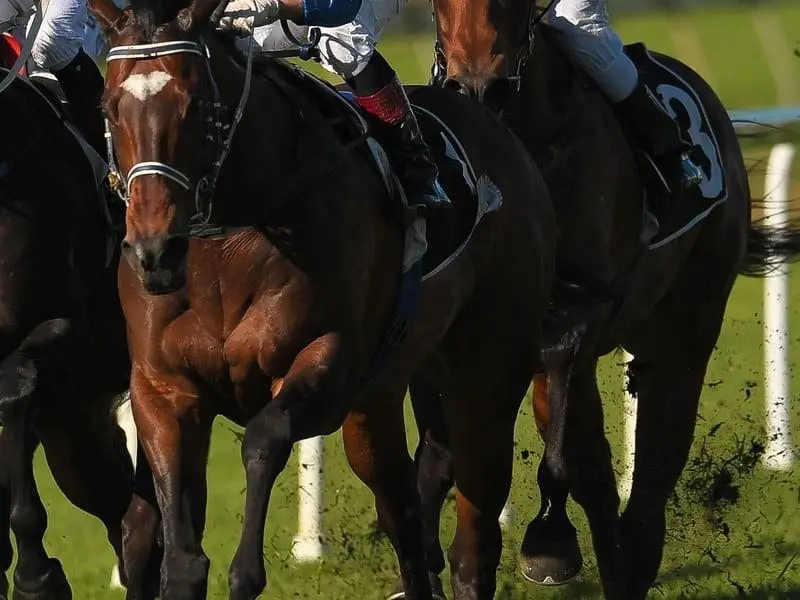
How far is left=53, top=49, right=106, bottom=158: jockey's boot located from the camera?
571 centimetres

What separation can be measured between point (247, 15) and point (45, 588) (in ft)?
5.90

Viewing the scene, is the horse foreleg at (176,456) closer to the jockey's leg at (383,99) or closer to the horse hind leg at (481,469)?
the jockey's leg at (383,99)

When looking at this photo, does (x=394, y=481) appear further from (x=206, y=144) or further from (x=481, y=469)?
(x=206, y=144)

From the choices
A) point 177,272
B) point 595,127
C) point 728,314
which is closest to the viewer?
point 177,272

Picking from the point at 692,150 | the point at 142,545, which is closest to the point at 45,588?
the point at 142,545

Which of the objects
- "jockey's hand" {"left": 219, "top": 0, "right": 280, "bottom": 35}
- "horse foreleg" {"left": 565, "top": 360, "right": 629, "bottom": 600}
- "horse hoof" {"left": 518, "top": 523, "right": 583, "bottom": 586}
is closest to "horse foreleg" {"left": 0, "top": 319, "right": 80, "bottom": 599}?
"jockey's hand" {"left": 219, "top": 0, "right": 280, "bottom": 35}

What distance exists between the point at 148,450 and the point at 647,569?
2.60 m

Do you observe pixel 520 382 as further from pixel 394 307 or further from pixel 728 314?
pixel 728 314

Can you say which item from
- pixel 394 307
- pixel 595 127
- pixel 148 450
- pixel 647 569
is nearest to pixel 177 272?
pixel 148 450

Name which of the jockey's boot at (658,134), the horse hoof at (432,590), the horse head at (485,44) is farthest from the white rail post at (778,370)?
the horse head at (485,44)

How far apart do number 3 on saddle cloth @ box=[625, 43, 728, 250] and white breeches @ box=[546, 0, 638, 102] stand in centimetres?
44

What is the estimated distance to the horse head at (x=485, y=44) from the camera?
5988 mm

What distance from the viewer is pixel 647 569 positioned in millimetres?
6676

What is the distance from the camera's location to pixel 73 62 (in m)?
5.68
